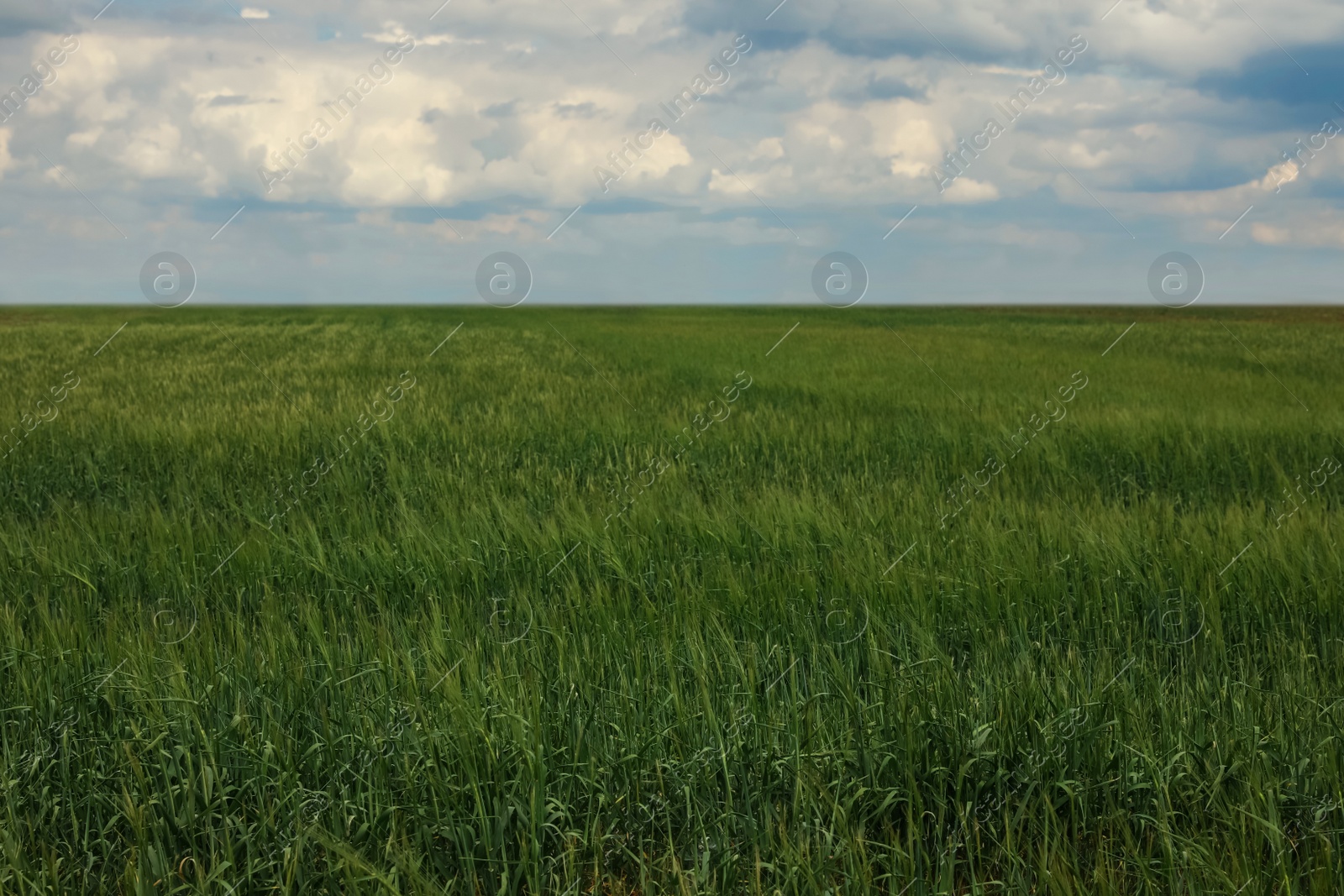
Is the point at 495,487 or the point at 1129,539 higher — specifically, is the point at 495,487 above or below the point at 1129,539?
above

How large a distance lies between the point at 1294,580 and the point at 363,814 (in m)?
4.62

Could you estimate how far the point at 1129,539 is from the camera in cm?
498

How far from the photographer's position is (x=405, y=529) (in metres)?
5.48

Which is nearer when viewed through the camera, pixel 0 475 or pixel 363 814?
pixel 363 814

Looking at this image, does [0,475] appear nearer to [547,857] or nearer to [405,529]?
[405,529]

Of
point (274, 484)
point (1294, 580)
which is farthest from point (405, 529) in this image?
point (1294, 580)

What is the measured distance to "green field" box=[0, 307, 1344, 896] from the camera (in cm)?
248

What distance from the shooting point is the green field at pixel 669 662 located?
2482 millimetres

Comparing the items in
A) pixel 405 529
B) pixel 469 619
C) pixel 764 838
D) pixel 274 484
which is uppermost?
pixel 274 484

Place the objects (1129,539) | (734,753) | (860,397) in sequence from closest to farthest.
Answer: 1. (734,753)
2. (1129,539)
3. (860,397)

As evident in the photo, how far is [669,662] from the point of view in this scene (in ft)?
10.4

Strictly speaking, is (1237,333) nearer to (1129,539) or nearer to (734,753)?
(1129,539)

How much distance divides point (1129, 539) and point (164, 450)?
8.44 metres

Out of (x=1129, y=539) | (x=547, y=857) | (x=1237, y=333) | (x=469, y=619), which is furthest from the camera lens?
(x=1237, y=333)
